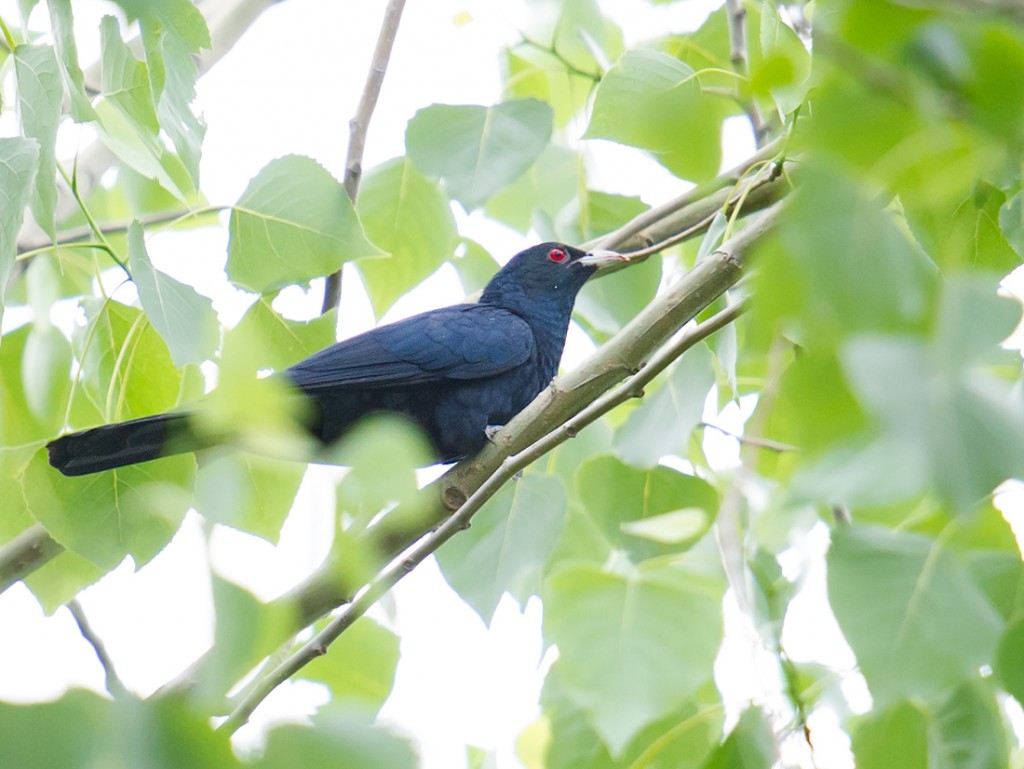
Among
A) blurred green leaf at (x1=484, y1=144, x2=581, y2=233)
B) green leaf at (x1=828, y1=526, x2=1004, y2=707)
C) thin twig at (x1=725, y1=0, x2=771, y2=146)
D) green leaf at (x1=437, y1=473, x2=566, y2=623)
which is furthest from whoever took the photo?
blurred green leaf at (x1=484, y1=144, x2=581, y2=233)

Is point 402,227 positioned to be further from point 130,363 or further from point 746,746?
point 746,746

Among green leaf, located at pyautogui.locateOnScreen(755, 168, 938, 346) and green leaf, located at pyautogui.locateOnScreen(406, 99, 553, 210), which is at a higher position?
green leaf, located at pyautogui.locateOnScreen(755, 168, 938, 346)

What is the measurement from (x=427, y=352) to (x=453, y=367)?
0.12 m

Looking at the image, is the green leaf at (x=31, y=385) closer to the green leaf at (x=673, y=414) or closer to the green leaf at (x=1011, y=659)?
the green leaf at (x=673, y=414)

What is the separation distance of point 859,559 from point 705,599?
11.2 inches

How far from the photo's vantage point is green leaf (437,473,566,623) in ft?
9.67

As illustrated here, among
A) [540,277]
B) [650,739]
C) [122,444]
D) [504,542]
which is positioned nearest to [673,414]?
[504,542]

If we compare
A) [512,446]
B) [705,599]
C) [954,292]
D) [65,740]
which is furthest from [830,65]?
[512,446]

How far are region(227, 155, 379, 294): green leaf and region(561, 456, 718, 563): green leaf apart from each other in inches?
34.4

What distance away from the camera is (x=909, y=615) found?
77.3 inches

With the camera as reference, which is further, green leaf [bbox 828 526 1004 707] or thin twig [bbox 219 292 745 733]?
thin twig [bbox 219 292 745 733]

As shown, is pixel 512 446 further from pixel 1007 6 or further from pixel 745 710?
pixel 1007 6

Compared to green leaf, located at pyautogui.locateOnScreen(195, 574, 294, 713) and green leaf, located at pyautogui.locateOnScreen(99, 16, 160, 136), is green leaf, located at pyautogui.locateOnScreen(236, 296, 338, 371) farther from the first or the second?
green leaf, located at pyautogui.locateOnScreen(195, 574, 294, 713)

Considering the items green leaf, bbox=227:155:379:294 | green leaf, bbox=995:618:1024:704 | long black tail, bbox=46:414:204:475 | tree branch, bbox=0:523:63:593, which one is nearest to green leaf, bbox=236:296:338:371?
green leaf, bbox=227:155:379:294
